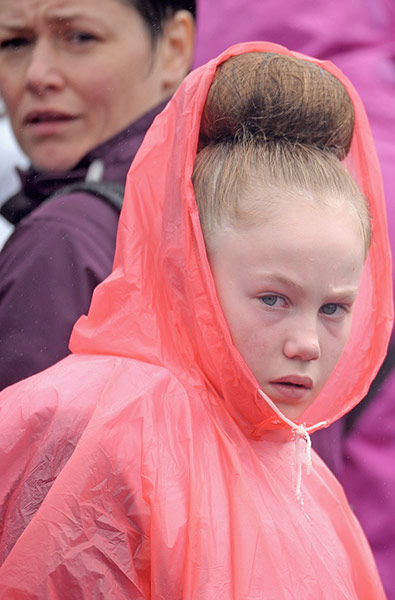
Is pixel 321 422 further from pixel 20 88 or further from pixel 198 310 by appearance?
pixel 20 88

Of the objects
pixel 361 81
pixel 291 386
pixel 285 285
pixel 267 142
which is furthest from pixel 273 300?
pixel 361 81

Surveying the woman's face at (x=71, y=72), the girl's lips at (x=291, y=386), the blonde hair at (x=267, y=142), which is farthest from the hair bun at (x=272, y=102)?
the woman's face at (x=71, y=72)

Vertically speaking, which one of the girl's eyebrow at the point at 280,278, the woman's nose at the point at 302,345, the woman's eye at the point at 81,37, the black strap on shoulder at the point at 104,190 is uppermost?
the woman's eye at the point at 81,37

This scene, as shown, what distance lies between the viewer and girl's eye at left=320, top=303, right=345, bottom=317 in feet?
5.32

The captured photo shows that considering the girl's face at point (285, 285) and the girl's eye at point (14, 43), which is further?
the girl's eye at point (14, 43)

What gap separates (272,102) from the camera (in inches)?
64.4

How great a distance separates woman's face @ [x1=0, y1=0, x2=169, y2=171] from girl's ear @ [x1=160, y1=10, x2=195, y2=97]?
0.14ft

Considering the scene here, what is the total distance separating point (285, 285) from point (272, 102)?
12.2 inches

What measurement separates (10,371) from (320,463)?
2.03ft

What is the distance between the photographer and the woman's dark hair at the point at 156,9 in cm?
235

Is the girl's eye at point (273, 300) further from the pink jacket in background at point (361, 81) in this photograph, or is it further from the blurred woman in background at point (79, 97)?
the pink jacket in background at point (361, 81)

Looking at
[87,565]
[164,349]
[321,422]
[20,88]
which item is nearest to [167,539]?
[87,565]

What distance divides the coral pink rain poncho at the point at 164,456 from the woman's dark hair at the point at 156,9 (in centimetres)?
68

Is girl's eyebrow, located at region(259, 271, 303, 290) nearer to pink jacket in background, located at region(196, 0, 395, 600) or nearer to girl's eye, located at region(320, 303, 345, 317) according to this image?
girl's eye, located at region(320, 303, 345, 317)
